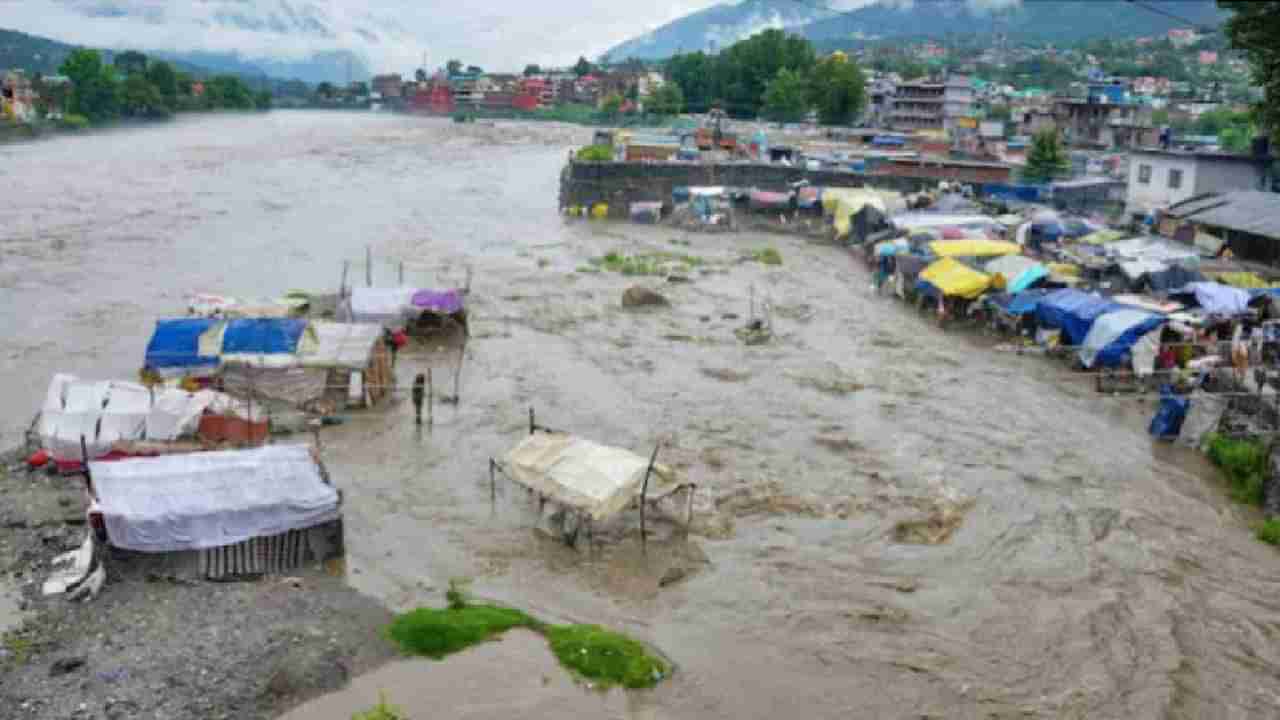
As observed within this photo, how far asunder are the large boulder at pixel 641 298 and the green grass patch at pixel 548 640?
15912 mm

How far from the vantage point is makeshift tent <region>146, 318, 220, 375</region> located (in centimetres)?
1723

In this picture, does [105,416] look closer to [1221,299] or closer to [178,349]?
[178,349]

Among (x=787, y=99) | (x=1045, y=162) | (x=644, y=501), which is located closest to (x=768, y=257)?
(x=1045, y=162)

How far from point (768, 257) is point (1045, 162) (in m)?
16.8

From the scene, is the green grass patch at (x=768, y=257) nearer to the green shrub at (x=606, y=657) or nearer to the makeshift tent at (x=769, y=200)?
the makeshift tent at (x=769, y=200)

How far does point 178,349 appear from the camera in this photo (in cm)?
1736

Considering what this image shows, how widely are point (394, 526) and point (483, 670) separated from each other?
12.1 ft

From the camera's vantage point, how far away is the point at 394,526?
13664mm

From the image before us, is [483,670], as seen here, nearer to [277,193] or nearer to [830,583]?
[830,583]

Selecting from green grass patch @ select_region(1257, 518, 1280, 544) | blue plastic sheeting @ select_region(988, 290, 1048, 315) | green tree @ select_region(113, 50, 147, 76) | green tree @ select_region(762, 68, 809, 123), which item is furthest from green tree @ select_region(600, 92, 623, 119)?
green grass patch @ select_region(1257, 518, 1280, 544)

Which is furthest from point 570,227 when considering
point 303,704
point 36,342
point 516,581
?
point 303,704

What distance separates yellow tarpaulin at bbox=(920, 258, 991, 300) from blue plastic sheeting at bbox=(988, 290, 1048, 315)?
2.67 ft

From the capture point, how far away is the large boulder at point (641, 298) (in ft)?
87.9

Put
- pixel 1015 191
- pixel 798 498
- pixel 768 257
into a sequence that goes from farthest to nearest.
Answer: pixel 1015 191 < pixel 768 257 < pixel 798 498
